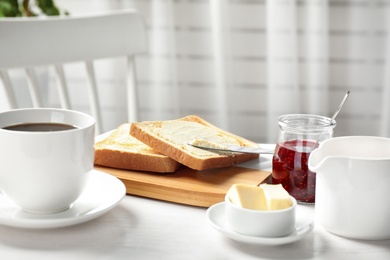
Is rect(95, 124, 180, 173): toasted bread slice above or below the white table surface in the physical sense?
above

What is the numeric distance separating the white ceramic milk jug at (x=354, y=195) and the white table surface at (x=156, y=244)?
17 mm

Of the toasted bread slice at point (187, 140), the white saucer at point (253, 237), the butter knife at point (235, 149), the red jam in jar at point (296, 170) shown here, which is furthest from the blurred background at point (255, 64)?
the white saucer at point (253, 237)

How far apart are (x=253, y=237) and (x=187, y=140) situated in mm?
351

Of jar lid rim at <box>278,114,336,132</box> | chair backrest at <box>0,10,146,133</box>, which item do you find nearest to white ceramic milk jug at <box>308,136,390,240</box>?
jar lid rim at <box>278,114,336,132</box>

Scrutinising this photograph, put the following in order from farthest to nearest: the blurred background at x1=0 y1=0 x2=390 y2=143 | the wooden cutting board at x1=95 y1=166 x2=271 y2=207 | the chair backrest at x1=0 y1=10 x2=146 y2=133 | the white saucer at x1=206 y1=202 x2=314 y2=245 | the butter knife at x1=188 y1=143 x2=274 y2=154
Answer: the blurred background at x1=0 y1=0 x2=390 y2=143, the chair backrest at x1=0 y1=10 x2=146 y2=133, the butter knife at x1=188 y1=143 x2=274 y2=154, the wooden cutting board at x1=95 y1=166 x2=271 y2=207, the white saucer at x1=206 y1=202 x2=314 y2=245

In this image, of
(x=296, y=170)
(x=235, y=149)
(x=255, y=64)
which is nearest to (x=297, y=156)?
(x=296, y=170)

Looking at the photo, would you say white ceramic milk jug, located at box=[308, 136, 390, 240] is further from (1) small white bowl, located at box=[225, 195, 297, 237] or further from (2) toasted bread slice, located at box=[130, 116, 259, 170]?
(2) toasted bread slice, located at box=[130, 116, 259, 170]

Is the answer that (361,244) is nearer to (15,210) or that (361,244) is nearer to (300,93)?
(15,210)

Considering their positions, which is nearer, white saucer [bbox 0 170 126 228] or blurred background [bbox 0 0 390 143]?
white saucer [bbox 0 170 126 228]

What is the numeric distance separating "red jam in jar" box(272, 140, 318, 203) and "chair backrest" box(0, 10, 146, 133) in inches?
24.8

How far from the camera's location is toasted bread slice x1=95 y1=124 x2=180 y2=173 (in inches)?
39.1

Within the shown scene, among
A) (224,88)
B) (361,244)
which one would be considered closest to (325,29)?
(224,88)

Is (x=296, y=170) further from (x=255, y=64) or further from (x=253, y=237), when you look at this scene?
(x=255, y=64)

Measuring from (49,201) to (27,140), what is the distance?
82 millimetres
